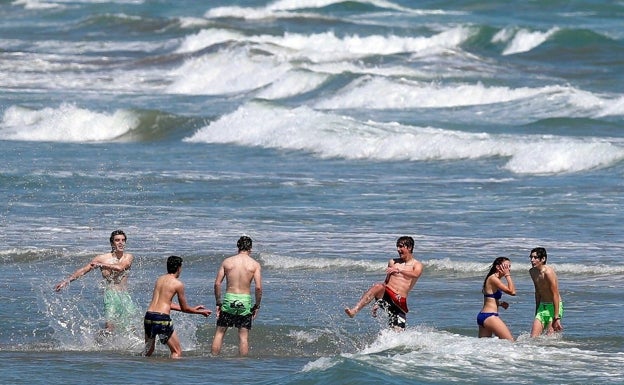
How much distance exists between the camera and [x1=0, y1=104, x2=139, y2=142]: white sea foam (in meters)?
31.6

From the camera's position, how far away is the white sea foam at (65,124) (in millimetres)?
31594

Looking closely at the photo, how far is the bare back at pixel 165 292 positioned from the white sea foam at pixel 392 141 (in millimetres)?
14005

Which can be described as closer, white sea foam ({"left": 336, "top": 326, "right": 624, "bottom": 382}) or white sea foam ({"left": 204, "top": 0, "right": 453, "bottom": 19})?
white sea foam ({"left": 336, "top": 326, "right": 624, "bottom": 382})

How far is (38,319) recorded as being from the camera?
13.7 m

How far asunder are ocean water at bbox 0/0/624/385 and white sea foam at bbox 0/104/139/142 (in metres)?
0.08

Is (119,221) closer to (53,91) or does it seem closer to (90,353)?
(90,353)

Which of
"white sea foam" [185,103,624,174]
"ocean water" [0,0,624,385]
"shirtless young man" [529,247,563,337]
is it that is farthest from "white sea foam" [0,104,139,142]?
"shirtless young man" [529,247,563,337]

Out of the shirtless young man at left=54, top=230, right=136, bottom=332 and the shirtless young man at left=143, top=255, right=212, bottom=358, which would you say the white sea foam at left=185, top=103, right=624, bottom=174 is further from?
the shirtless young man at left=143, top=255, right=212, bottom=358

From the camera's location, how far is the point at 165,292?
38.3 ft

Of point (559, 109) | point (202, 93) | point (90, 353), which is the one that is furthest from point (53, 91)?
point (90, 353)

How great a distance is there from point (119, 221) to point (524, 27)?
3551 cm

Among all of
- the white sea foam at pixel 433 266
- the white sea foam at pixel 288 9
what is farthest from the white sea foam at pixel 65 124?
the white sea foam at pixel 288 9

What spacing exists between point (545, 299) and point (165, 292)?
10.9 ft

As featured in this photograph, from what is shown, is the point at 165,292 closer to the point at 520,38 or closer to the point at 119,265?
the point at 119,265
